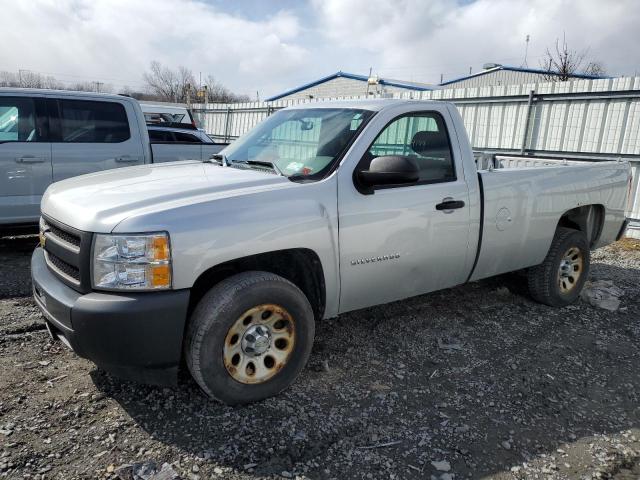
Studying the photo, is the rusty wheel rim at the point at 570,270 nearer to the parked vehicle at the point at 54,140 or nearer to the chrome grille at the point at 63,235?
the chrome grille at the point at 63,235

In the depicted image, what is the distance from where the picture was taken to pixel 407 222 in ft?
11.6

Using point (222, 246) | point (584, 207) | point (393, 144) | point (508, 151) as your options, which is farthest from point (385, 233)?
point (508, 151)

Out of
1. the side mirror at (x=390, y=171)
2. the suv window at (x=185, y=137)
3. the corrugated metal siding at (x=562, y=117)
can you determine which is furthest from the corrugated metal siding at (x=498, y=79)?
the side mirror at (x=390, y=171)

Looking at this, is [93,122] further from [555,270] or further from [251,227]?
[555,270]

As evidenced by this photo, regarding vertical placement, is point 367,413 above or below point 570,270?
below

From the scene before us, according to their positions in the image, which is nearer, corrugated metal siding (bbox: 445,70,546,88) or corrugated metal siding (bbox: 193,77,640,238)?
corrugated metal siding (bbox: 193,77,640,238)

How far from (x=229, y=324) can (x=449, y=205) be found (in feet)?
6.34

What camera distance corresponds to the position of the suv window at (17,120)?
19.0 feet

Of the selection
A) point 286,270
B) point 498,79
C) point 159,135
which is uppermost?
point 498,79

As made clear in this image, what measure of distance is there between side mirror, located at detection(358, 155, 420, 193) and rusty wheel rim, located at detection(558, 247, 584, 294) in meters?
2.68

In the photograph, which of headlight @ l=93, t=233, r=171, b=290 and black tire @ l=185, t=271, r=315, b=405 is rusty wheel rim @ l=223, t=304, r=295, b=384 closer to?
black tire @ l=185, t=271, r=315, b=405

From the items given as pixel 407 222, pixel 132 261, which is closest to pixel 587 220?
pixel 407 222

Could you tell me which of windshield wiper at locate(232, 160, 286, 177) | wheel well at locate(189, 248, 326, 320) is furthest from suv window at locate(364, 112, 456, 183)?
wheel well at locate(189, 248, 326, 320)

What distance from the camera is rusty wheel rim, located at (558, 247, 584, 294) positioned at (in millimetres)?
5102
